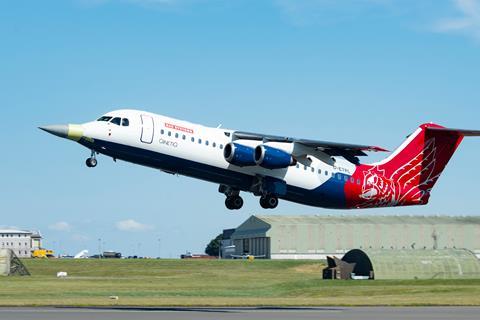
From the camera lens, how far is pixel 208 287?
295 ft

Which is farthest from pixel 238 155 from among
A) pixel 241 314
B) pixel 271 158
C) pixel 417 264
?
pixel 417 264

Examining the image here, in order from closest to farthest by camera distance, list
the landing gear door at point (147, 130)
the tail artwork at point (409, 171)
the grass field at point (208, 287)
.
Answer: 1. the landing gear door at point (147, 130)
2. the tail artwork at point (409, 171)
3. the grass field at point (208, 287)

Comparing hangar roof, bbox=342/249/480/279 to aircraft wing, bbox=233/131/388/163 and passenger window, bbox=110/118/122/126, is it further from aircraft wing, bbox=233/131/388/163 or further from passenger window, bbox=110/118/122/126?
passenger window, bbox=110/118/122/126

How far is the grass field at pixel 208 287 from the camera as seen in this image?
229ft

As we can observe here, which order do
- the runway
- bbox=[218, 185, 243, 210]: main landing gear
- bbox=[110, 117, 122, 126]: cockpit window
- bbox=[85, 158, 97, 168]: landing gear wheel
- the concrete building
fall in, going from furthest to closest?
1. the concrete building
2. bbox=[218, 185, 243, 210]: main landing gear
3. bbox=[110, 117, 122, 126]: cockpit window
4. bbox=[85, 158, 97, 168]: landing gear wheel
5. the runway

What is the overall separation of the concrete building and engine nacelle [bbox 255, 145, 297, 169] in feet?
259

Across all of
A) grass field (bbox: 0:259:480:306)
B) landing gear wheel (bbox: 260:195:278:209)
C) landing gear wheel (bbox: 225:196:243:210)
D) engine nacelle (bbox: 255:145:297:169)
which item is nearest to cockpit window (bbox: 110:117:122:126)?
engine nacelle (bbox: 255:145:297:169)

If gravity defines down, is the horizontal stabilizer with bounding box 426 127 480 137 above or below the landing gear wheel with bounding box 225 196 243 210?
above

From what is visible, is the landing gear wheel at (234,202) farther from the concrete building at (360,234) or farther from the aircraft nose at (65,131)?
the concrete building at (360,234)

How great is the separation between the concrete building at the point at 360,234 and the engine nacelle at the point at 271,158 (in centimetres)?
7894

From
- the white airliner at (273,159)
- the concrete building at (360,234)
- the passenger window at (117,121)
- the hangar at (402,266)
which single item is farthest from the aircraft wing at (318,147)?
the concrete building at (360,234)

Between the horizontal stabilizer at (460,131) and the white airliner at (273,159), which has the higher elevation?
the horizontal stabilizer at (460,131)

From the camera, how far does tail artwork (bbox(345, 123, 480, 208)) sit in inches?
2527

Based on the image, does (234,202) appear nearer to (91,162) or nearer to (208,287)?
(91,162)
